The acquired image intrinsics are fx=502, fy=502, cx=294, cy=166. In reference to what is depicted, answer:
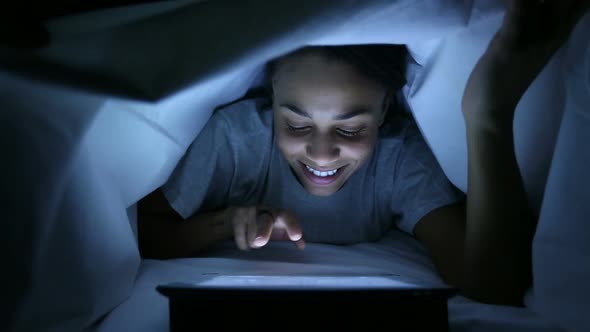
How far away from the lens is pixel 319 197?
1.20 meters

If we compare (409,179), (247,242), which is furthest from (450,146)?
(247,242)

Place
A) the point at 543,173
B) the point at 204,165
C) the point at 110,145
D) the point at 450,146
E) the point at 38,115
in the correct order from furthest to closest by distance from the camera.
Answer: the point at 204,165 → the point at 450,146 → the point at 543,173 → the point at 110,145 → the point at 38,115

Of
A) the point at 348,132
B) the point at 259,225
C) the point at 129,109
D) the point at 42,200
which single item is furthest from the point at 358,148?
the point at 42,200

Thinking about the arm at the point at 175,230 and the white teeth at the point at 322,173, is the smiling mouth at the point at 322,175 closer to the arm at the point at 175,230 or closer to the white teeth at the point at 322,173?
the white teeth at the point at 322,173

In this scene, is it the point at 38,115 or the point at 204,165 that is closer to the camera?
the point at 38,115

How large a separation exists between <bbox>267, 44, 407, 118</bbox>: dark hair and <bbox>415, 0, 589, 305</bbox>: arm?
9.3 inches

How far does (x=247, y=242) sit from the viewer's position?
37.5 inches

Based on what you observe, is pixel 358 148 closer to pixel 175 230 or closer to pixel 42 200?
pixel 175 230

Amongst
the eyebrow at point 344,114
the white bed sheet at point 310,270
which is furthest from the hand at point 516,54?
the white bed sheet at point 310,270

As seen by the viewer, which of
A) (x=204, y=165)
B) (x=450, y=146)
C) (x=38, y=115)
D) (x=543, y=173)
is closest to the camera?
(x=38, y=115)

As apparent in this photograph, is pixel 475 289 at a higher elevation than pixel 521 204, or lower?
lower

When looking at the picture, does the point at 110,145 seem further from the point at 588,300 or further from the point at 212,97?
the point at 588,300

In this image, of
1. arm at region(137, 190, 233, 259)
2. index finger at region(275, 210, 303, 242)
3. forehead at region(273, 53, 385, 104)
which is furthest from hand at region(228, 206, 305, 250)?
forehead at region(273, 53, 385, 104)

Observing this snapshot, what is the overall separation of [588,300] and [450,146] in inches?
15.5
